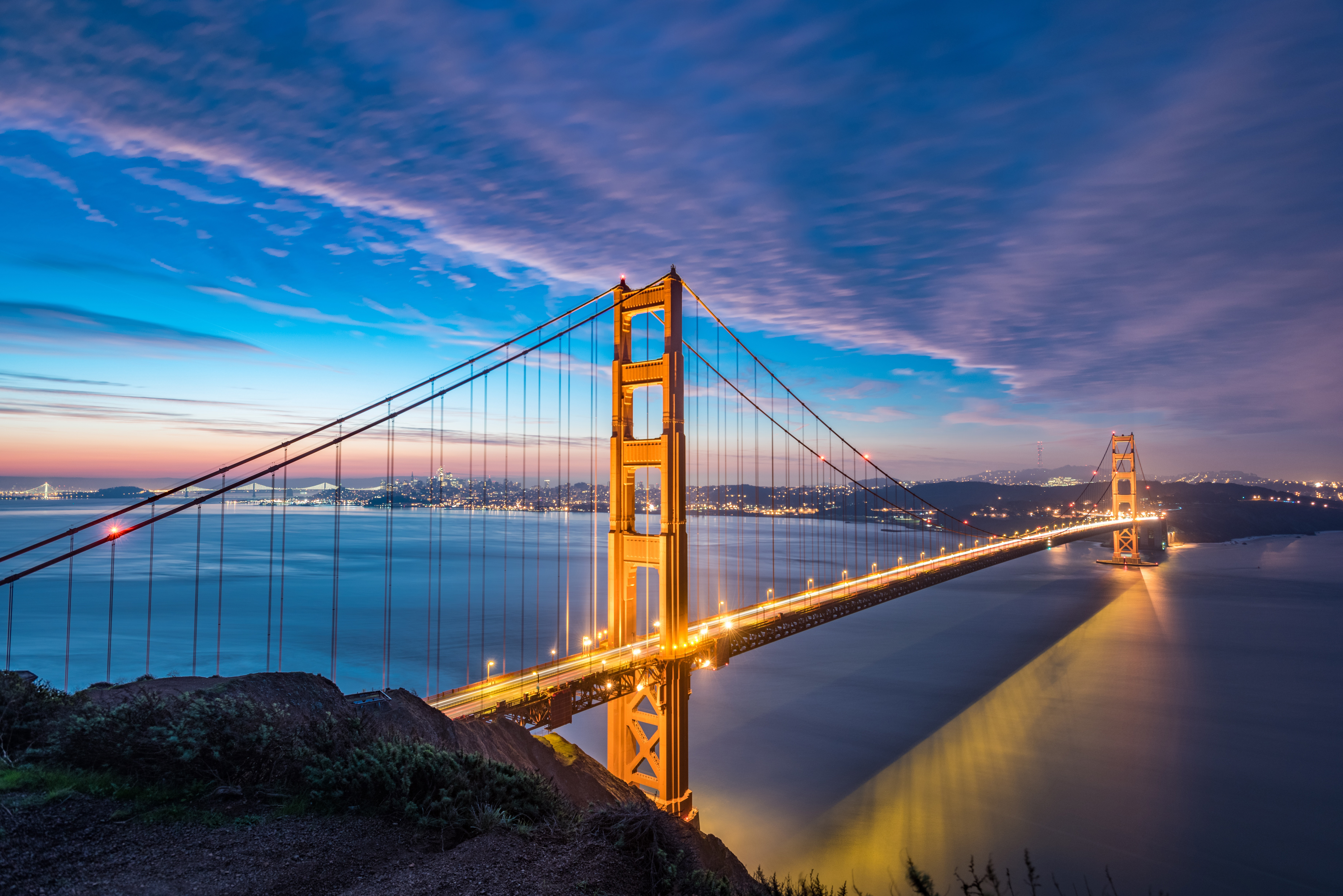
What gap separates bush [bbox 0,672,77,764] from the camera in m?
6.57

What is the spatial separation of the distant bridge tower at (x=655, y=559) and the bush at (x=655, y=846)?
24.8ft

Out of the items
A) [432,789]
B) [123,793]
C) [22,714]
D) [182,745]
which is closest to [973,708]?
[432,789]

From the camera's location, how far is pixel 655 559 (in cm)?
1627

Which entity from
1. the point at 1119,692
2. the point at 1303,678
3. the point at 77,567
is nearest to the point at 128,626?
the point at 77,567

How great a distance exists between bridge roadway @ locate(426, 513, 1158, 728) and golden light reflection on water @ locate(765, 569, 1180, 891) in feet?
16.1

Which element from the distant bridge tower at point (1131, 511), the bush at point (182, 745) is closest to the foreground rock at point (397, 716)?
the bush at point (182, 745)

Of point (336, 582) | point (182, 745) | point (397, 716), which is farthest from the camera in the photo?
point (336, 582)

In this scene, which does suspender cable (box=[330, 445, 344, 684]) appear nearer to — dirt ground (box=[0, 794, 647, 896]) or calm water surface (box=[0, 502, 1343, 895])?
calm water surface (box=[0, 502, 1343, 895])

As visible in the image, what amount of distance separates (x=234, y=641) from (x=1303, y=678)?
57.1 m

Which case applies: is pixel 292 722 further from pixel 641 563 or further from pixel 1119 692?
pixel 1119 692

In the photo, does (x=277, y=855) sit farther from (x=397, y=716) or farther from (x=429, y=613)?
(x=429, y=613)

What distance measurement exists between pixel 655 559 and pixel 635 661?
109 inches

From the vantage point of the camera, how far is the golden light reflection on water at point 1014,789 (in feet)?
48.6

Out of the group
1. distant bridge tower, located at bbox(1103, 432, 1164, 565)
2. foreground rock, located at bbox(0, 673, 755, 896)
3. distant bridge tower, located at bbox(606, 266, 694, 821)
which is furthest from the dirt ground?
distant bridge tower, located at bbox(1103, 432, 1164, 565)
